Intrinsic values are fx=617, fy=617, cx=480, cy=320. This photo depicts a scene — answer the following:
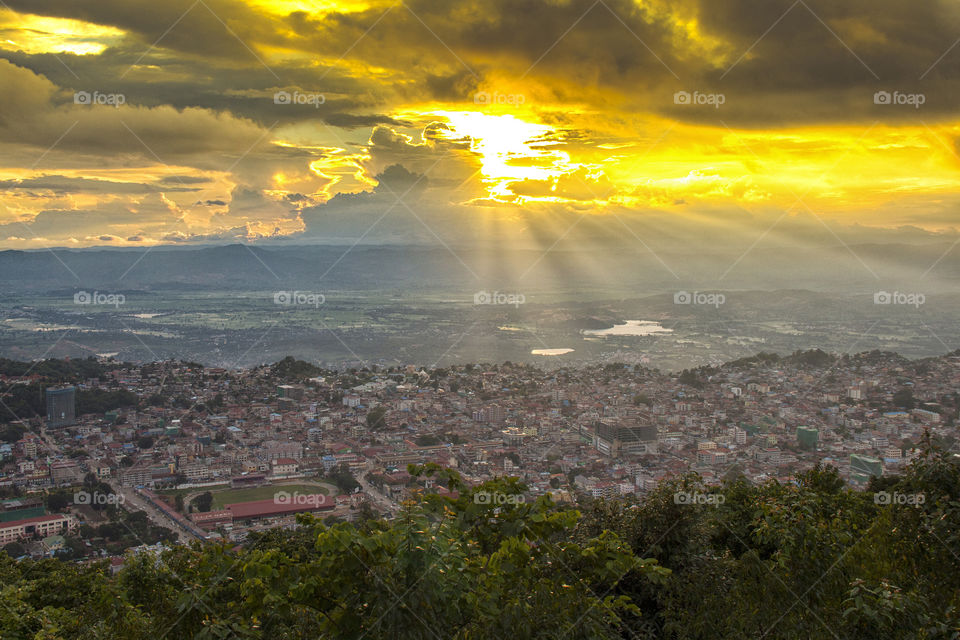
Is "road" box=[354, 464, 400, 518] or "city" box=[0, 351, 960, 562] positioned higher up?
"city" box=[0, 351, 960, 562]

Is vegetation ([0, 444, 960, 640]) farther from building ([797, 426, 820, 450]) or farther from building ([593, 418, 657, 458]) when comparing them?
building ([797, 426, 820, 450])

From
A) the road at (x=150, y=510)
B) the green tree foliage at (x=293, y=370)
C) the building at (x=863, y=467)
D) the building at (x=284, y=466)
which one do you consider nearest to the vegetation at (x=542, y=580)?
the road at (x=150, y=510)

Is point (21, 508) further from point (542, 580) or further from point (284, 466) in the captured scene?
point (542, 580)

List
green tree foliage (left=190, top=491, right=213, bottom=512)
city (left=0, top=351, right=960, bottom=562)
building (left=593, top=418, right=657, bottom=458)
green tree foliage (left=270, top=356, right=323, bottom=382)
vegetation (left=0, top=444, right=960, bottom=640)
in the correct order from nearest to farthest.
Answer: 1. vegetation (left=0, top=444, right=960, bottom=640)
2. city (left=0, top=351, right=960, bottom=562)
3. green tree foliage (left=190, top=491, right=213, bottom=512)
4. building (left=593, top=418, right=657, bottom=458)
5. green tree foliage (left=270, top=356, right=323, bottom=382)

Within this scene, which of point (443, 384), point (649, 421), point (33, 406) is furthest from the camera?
point (443, 384)

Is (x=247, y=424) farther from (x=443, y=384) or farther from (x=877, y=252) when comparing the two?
(x=877, y=252)

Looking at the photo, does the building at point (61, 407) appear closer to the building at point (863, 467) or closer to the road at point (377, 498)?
the road at point (377, 498)

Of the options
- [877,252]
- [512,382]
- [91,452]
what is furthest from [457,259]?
[91,452]

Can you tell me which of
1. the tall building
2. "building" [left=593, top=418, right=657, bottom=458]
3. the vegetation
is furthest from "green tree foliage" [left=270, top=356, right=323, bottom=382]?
the vegetation

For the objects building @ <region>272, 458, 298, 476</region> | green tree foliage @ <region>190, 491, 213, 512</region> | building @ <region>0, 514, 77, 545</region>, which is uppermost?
building @ <region>272, 458, 298, 476</region>
